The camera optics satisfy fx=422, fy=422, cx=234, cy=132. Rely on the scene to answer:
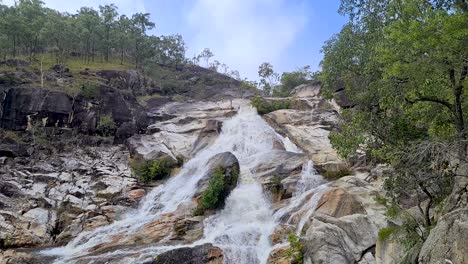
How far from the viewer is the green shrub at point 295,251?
17.3 metres

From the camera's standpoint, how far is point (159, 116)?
4453 centimetres

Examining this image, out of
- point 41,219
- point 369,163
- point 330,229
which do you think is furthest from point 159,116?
point 330,229

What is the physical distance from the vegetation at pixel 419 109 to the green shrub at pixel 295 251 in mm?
4372

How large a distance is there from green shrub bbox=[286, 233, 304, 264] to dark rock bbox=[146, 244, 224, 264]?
3369 mm

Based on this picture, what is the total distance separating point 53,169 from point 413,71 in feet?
86.6

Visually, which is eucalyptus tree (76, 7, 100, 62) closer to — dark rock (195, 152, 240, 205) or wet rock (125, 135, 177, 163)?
wet rock (125, 135, 177, 163)

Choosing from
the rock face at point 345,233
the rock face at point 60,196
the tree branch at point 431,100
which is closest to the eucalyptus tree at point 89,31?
the rock face at point 60,196

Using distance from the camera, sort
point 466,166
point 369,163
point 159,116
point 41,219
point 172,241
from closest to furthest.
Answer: point 466,166, point 172,241, point 41,219, point 369,163, point 159,116

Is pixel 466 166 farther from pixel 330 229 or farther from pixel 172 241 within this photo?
pixel 172 241

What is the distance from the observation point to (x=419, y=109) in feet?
50.9

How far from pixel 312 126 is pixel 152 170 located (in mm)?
15253

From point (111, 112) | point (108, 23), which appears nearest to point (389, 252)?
point (111, 112)

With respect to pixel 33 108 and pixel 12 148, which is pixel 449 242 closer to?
pixel 12 148

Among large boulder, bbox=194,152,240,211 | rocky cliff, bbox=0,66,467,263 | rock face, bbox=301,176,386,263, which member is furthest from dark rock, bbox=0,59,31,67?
rock face, bbox=301,176,386,263
